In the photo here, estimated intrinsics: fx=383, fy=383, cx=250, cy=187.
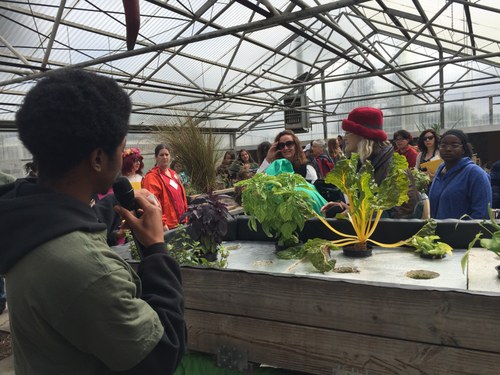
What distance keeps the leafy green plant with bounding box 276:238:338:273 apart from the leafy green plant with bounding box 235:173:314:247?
0.07 metres

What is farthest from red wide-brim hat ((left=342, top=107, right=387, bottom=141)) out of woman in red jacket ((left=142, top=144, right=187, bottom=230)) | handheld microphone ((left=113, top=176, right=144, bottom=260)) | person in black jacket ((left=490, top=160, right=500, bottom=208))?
woman in red jacket ((left=142, top=144, right=187, bottom=230))

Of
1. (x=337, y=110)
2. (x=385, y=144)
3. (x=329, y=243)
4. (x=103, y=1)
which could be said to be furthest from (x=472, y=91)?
(x=329, y=243)

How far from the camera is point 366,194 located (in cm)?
155

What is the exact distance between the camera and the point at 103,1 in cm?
559

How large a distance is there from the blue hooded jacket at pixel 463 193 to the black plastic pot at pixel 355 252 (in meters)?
0.83

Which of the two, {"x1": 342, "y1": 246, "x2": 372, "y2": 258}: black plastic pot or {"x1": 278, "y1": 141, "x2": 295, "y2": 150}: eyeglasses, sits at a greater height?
{"x1": 278, "y1": 141, "x2": 295, "y2": 150}: eyeglasses

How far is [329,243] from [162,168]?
84.1 inches

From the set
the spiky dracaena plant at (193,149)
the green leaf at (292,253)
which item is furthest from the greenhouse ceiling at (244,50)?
the green leaf at (292,253)

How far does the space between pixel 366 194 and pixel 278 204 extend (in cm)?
36

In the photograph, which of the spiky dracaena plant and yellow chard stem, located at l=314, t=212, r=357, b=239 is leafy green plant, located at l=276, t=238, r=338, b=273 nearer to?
yellow chard stem, located at l=314, t=212, r=357, b=239

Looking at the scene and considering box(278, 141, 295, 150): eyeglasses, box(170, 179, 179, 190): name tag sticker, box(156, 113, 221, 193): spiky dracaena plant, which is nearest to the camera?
box(278, 141, 295, 150): eyeglasses

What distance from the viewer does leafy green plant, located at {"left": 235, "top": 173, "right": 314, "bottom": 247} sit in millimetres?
1523

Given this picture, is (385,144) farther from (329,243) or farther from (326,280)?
(326,280)

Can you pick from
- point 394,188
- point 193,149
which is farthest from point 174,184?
point 394,188
